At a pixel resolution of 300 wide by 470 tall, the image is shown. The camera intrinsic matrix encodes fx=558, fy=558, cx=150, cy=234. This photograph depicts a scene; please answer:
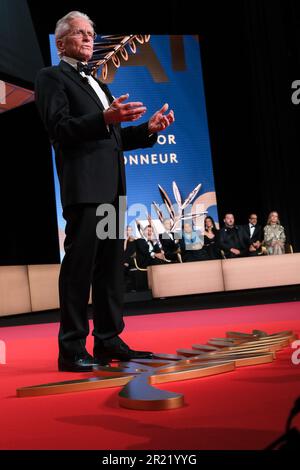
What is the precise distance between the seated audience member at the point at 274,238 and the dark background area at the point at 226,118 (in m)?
1.82

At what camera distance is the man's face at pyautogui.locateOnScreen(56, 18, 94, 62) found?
1897mm

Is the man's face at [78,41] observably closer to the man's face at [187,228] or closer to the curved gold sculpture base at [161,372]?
the curved gold sculpture base at [161,372]

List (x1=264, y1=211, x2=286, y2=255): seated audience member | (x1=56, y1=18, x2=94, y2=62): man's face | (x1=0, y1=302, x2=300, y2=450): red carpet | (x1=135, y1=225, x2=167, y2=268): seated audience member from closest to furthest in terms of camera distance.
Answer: (x1=0, y1=302, x2=300, y2=450): red carpet, (x1=56, y1=18, x2=94, y2=62): man's face, (x1=264, y1=211, x2=286, y2=255): seated audience member, (x1=135, y1=225, x2=167, y2=268): seated audience member

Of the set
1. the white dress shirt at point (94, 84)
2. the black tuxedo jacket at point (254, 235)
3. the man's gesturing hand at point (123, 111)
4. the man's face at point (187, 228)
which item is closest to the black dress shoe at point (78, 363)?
the man's gesturing hand at point (123, 111)

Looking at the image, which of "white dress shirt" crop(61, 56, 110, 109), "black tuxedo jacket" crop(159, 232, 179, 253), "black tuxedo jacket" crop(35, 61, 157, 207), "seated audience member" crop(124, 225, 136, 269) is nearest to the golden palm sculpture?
"black tuxedo jacket" crop(159, 232, 179, 253)

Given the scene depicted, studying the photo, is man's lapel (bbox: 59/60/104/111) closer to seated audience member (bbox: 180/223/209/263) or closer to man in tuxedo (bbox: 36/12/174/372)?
man in tuxedo (bbox: 36/12/174/372)

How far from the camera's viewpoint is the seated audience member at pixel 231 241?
6.79 meters

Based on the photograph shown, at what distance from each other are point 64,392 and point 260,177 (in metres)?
7.76

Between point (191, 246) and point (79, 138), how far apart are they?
5.40 m

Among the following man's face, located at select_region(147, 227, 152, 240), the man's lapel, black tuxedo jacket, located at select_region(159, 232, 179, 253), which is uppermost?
the man's lapel

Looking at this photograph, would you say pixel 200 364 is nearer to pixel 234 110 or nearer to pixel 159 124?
pixel 159 124

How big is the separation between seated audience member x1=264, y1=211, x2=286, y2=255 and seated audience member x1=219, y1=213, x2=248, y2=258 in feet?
0.96

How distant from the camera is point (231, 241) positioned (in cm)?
684

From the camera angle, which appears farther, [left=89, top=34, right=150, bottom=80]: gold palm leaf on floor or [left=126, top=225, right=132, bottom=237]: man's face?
[left=89, top=34, right=150, bottom=80]: gold palm leaf on floor
